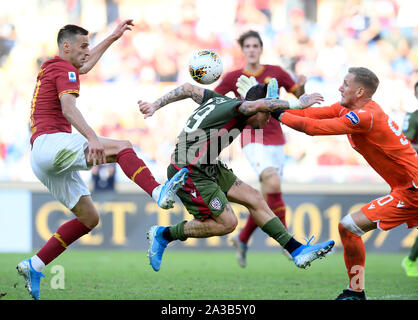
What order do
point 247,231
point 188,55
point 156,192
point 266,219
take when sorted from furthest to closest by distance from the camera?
point 188,55, point 247,231, point 266,219, point 156,192

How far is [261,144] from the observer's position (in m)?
8.38

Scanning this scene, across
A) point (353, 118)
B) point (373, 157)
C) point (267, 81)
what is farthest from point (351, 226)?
point (267, 81)

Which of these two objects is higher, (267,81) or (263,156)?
(267,81)

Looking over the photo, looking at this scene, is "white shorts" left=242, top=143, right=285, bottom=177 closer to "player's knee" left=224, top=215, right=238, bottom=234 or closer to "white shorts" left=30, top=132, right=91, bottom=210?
"player's knee" left=224, top=215, right=238, bottom=234

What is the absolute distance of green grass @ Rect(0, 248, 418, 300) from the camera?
6.12 m

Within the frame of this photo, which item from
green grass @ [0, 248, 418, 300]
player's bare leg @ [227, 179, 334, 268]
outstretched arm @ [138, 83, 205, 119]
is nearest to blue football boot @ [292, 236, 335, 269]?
→ player's bare leg @ [227, 179, 334, 268]

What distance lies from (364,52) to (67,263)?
7.60 metres

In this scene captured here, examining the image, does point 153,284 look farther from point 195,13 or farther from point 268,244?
point 195,13

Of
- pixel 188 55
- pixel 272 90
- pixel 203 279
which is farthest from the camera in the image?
pixel 188 55

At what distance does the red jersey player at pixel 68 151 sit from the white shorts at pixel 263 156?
2867mm

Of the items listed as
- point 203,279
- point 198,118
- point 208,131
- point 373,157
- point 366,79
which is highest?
point 366,79

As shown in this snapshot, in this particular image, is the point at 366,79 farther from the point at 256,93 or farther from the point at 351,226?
the point at 351,226

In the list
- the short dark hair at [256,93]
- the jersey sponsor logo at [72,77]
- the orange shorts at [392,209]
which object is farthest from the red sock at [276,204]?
the jersey sponsor logo at [72,77]

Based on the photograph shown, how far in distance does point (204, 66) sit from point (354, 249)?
6.79 feet
